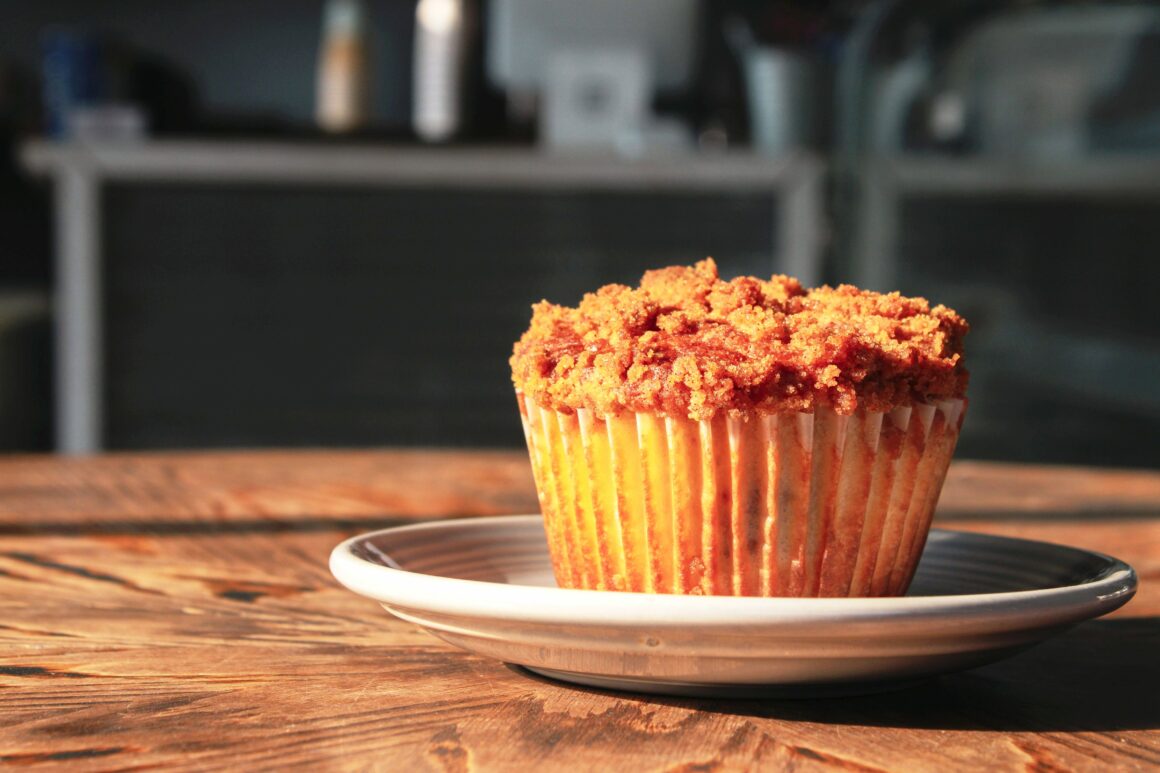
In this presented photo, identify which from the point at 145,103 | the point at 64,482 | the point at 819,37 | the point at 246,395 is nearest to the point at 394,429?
the point at 246,395

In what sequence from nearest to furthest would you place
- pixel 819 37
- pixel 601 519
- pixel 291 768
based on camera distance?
1. pixel 291 768
2. pixel 601 519
3. pixel 819 37

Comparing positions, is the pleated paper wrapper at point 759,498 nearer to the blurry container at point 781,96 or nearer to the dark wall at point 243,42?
the blurry container at point 781,96

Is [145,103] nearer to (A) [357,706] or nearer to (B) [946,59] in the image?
(B) [946,59]

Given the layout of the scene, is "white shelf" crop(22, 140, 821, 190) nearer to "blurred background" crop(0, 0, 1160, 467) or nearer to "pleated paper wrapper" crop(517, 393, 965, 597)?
"blurred background" crop(0, 0, 1160, 467)

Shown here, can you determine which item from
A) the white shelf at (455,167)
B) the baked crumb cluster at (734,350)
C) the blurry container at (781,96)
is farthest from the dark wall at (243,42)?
the baked crumb cluster at (734,350)

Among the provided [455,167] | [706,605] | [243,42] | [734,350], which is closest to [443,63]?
[455,167]

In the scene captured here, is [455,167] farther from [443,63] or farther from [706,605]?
[706,605]
